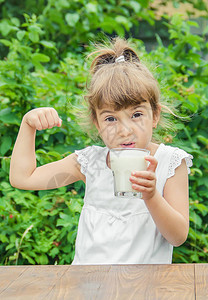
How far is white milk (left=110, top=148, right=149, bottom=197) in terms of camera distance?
1367 mm

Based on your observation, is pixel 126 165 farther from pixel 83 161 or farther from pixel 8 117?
pixel 8 117

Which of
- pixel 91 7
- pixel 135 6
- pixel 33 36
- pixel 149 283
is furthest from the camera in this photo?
pixel 135 6

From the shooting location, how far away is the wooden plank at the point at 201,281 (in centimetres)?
106

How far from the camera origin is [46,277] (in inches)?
48.0

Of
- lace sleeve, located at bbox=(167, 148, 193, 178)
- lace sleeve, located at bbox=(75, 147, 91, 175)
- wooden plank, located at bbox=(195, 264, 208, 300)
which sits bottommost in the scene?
lace sleeve, located at bbox=(75, 147, 91, 175)

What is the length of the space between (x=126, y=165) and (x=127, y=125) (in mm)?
330

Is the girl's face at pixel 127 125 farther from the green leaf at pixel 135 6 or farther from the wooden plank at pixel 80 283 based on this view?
the green leaf at pixel 135 6

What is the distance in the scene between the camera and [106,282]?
1.16 meters

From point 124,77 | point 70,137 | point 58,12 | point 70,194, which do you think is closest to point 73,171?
point 124,77

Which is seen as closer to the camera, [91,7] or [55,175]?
[55,175]

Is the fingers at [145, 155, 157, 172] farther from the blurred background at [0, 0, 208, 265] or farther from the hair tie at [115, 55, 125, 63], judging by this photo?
the blurred background at [0, 0, 208, 265]

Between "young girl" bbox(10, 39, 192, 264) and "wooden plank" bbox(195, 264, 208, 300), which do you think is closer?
"wooden plank" bbox(195, 264, 208, 300)

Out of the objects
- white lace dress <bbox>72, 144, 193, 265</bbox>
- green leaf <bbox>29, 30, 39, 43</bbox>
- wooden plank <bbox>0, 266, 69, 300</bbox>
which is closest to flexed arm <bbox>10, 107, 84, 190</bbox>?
white lace dress <bbox>72, 144, 193, 265</bbox>

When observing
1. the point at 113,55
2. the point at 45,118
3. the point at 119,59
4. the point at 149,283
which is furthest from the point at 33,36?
the point at 149,283
